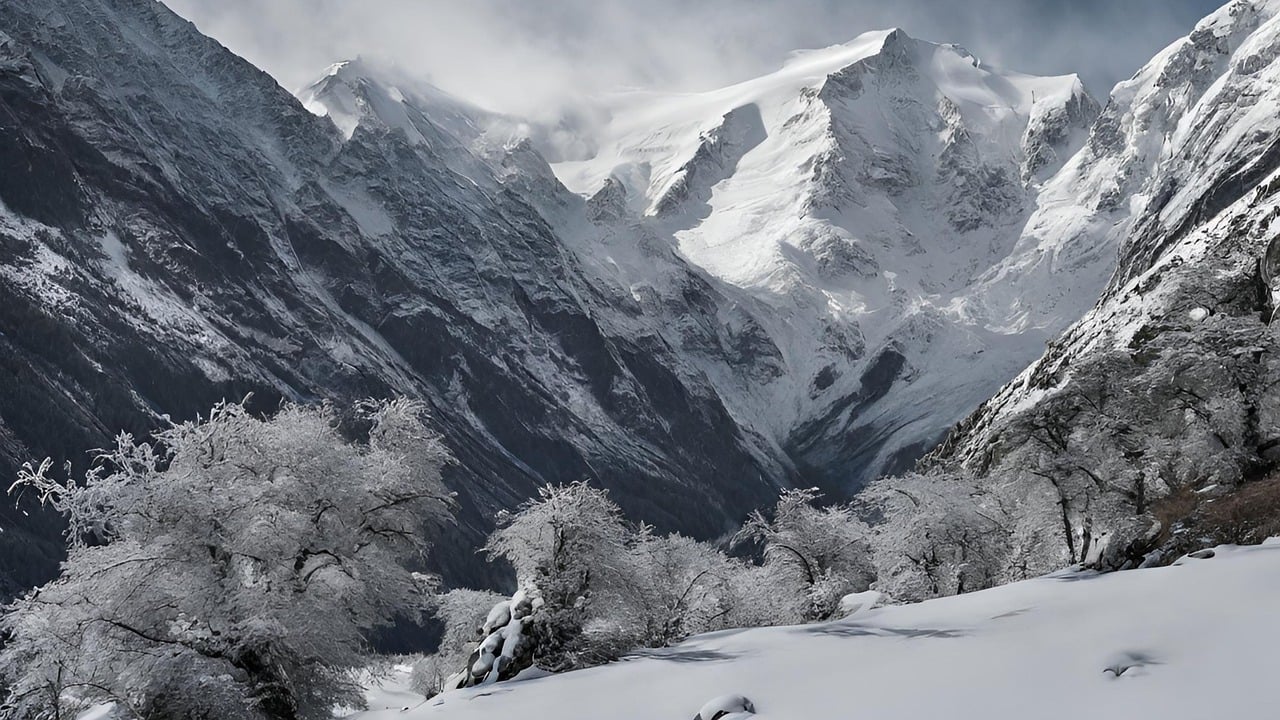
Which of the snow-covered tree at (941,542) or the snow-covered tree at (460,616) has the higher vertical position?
the snow-covered tree at (941,542)

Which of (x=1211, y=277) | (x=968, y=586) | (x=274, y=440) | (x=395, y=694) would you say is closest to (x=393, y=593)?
(x=274, y=440)

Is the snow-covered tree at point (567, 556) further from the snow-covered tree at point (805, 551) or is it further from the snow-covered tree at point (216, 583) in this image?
the snow-covered tree at point (805, 551)

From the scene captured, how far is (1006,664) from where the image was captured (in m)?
17.2

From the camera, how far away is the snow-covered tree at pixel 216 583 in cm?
2742

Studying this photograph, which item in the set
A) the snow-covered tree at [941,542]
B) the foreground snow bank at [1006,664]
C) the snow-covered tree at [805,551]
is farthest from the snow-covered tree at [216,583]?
the snow-covered tree at [805,551]

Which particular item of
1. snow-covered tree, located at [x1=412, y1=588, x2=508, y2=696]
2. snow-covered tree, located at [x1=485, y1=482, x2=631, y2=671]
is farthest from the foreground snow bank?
snow-covered tree, located at [x1=412, y1=588, x2=508, y2=696]

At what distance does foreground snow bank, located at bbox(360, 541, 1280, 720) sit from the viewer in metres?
14.8

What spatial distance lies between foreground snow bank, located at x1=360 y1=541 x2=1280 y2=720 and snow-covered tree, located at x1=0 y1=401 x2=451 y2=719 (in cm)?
539

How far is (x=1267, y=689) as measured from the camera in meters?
13.6

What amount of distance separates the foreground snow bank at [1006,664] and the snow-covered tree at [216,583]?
5.39 meters

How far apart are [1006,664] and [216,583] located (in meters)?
22.3

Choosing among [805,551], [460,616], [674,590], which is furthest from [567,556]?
[674,590]

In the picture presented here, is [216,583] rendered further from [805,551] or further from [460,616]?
[805,551]

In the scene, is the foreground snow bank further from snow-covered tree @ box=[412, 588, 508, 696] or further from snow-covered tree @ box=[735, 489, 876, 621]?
snow-covered tree @ box=[735, 489, 876, 621]
